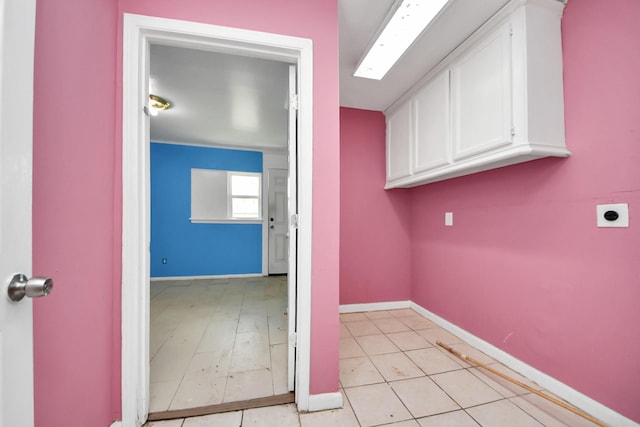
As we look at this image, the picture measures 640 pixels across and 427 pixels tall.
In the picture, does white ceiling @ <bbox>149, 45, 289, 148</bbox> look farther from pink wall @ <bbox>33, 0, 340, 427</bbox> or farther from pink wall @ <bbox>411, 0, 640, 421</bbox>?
pink wall @ <bbox>411, 0, 640, 421</bbox>

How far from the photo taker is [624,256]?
3.81ft

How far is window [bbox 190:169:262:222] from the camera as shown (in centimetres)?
427

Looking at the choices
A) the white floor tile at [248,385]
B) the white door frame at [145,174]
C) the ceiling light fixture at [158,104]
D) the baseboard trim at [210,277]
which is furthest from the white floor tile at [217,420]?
the baseboard trim at [210,277]

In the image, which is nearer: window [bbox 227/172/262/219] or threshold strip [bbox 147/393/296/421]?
threshold strip [bbox 147/393/296/421]

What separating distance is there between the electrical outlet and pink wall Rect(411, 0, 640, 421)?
23mm

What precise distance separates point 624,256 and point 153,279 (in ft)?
17.7

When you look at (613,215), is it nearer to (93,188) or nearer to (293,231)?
(293,231)

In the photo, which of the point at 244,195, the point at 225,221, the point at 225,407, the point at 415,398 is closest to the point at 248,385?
the point at 225,407

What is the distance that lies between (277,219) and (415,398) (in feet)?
12.3

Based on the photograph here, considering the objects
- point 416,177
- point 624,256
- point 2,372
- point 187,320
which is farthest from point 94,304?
point 624,256

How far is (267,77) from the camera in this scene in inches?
89.4

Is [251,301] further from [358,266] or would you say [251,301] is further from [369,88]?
[369,88]

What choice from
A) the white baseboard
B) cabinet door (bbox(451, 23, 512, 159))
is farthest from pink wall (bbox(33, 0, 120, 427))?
cabinet door (bbox(451, 23, 512, 159))

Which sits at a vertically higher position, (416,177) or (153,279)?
(416,177)
